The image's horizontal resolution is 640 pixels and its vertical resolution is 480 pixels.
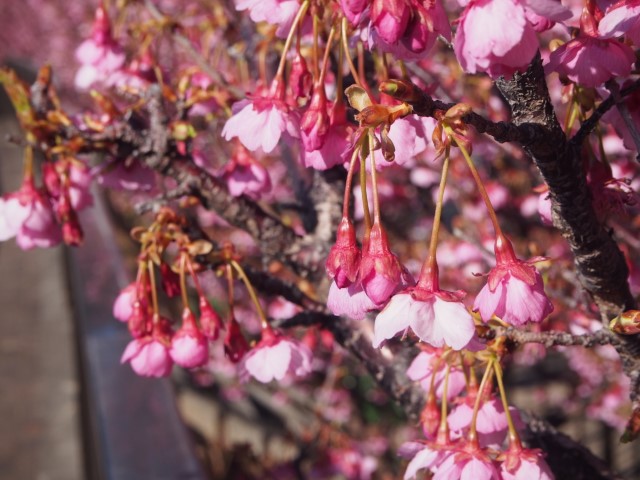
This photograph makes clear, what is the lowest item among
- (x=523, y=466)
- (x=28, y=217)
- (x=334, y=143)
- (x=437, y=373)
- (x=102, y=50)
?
(x=523, y=466)

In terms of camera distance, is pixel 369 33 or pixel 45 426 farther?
pixel 45 426

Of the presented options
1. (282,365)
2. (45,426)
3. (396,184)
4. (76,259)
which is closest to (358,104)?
(282,365)

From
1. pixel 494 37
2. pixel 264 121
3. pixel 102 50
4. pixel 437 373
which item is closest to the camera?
pixel 494 37

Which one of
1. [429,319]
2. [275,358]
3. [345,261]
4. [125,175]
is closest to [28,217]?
[125,175]

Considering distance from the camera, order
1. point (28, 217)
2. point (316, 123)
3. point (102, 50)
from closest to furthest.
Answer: point (316, 123)
point (28, 217)
point (102, 50)

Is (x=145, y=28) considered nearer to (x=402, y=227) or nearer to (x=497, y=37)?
(x=497, y=37)

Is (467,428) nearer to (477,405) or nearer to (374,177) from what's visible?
(477,405)

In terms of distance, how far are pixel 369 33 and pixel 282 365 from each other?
2.31ft

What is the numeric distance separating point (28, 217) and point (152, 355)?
46cm

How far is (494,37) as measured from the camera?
733mm

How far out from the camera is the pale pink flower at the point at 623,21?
2.81 ft

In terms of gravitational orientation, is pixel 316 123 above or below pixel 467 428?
above

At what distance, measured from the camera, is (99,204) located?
5613mm

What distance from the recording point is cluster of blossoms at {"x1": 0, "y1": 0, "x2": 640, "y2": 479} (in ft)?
2.64
